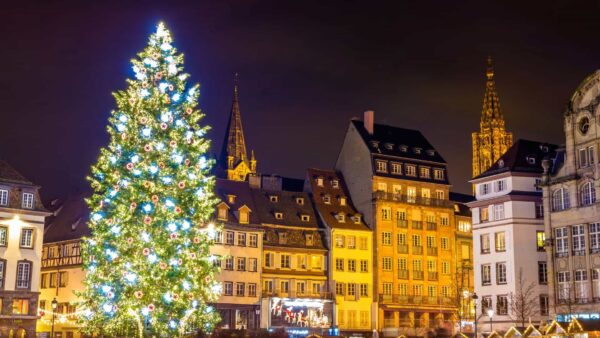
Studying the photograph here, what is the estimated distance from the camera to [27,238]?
229 feet

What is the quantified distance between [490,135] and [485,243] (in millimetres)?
105850

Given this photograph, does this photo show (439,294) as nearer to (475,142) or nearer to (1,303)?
(1,303)

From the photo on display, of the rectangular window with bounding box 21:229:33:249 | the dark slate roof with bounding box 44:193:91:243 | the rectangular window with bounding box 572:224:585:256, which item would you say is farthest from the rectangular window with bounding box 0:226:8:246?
the rectangular window with bounding box 572:224:585:256

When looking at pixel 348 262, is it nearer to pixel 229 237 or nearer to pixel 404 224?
pixel 404 224

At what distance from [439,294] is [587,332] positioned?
4629cm

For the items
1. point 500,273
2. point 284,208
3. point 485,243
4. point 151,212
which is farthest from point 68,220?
point 151,212

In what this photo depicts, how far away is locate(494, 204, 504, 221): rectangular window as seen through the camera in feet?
243

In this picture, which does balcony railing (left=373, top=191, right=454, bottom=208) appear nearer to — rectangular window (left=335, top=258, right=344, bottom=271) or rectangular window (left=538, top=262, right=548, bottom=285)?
rectangular window (left=335, top=258, right=344, bottom=271)

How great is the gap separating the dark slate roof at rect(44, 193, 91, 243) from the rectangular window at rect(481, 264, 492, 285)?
35.3 m

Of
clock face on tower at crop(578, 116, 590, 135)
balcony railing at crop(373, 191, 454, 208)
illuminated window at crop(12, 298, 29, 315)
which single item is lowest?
illuminated window at crop(12, 298, 29, 315)

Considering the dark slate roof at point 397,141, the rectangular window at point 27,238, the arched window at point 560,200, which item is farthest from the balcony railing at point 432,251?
the rectangular window at point 27,238

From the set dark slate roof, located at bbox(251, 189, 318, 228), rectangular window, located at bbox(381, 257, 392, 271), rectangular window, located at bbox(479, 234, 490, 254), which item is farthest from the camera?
rectangular window, located at bbox(381, 257, 392, 271)

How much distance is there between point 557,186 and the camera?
6725 centimetres

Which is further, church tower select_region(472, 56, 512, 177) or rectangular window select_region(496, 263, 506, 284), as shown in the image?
church tower select_region(472, 56, 512, 177)
